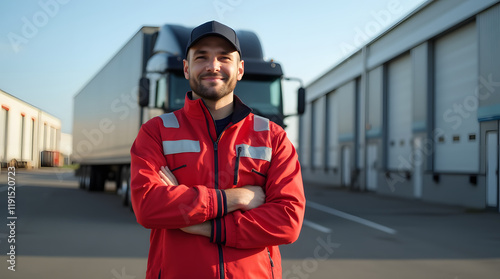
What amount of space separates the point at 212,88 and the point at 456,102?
713 inches

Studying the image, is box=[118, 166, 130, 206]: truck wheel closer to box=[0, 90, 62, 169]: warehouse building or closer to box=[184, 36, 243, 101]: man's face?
box=[0, 90, 62, 169]: warehouse building

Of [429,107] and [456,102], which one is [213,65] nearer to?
[456,102]

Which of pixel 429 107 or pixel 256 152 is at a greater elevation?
pixel 429 107

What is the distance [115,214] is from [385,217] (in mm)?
6978

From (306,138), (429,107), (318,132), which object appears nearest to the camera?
(429,107)

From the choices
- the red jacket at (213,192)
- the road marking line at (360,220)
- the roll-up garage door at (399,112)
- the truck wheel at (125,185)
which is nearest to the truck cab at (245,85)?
the road marking line at (360,220)

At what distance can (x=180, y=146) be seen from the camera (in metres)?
2.39

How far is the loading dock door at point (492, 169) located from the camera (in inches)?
622

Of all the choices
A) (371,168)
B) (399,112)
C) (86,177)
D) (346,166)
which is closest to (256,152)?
(86,177)

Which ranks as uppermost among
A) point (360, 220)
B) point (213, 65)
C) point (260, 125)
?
point (213, 65)

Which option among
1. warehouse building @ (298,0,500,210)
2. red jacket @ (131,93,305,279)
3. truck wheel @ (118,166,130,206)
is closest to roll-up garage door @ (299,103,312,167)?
warehouse building @ (298,0,500,210)

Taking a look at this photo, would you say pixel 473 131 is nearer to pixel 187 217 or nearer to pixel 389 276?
pixel 389 276

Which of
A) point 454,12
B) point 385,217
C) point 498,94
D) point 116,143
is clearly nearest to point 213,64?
point 385,217

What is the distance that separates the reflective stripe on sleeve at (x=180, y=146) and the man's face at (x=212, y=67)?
0.82 feet
